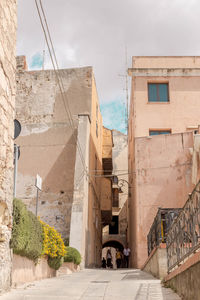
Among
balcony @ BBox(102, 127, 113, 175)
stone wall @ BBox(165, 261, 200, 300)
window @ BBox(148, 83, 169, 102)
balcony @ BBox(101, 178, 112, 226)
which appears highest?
window @ BBox(148, 83, 169, 102)

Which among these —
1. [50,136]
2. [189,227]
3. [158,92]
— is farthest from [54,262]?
[158,92]

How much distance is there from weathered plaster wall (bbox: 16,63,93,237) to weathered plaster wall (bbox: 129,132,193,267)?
3854 mm

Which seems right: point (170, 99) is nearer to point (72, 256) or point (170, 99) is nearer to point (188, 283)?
point (72, 256)

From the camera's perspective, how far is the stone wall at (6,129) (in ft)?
16.8

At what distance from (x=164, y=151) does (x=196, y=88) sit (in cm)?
632

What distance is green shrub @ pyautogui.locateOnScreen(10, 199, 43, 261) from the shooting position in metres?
6.01

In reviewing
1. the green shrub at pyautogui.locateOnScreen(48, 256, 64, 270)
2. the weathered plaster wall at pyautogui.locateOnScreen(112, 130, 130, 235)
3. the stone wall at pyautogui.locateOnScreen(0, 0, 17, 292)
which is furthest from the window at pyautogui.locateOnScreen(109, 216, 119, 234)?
the stone wall at pyautogui.locateOnScreen(0, 0, 17, 292)

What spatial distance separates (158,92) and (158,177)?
6.63m

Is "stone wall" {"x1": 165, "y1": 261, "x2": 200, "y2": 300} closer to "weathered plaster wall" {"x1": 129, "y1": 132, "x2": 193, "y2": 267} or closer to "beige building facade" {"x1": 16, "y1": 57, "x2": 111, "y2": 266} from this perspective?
"beige building facade" {"x1": 16, "y1": 57, "x2": 111, "y2": 266}

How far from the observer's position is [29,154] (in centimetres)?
2103

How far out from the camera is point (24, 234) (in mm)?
6406

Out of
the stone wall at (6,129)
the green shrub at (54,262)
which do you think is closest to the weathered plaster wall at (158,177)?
the green shrub at (54,262)

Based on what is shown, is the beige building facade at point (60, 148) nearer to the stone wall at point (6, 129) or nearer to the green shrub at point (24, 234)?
the green shrub at point (24, 234)

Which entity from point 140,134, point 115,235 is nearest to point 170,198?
point 140,134
